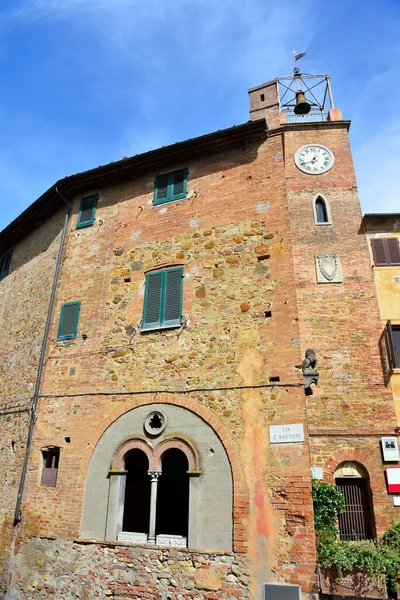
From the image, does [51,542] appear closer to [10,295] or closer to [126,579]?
[126,579]

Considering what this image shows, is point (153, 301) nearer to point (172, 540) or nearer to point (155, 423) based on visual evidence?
point (155, 423)

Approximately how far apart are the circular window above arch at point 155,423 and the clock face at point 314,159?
1083 cm

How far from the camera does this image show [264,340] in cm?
840

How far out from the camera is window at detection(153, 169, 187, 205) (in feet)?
34.9

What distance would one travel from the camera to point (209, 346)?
8.75m

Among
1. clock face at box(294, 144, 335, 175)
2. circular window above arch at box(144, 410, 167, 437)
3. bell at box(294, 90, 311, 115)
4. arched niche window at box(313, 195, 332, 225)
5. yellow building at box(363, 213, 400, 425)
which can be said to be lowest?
circular window above arch at box(144, 410, 167, 437)

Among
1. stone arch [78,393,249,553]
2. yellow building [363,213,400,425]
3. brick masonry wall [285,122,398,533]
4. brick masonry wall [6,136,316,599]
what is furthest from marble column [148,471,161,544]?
yellow building [363,213,400,425]

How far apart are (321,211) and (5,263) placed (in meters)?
11.4

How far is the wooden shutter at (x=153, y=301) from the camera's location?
373 inches

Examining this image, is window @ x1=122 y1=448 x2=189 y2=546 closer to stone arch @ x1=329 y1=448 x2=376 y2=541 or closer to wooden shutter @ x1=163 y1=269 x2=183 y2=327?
wooden shutter @ x1=163 y1=269 x2=183 y2=327

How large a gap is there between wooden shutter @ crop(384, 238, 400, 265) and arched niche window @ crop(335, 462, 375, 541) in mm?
6465

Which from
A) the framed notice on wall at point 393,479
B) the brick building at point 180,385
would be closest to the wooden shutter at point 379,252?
the brick building at point 180,385

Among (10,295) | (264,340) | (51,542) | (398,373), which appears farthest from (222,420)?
(10,295)

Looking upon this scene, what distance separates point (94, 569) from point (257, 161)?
9276 millimetres
